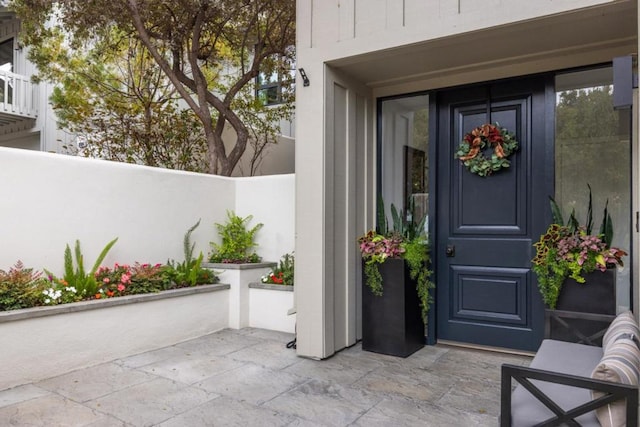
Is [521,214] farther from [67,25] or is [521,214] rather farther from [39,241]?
[67,25]

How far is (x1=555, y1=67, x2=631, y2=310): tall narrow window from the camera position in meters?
3.59

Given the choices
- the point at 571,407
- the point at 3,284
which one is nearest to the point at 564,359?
the point at 571,407

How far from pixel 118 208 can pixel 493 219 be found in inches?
145

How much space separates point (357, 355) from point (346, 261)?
85 cm

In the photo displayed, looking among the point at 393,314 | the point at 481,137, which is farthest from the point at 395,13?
the point at 393,314

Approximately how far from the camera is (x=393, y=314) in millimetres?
3967

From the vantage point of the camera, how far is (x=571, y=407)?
1.86 meters

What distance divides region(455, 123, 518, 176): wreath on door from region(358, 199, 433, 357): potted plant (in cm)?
85

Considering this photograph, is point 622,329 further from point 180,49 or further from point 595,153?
point 180,49

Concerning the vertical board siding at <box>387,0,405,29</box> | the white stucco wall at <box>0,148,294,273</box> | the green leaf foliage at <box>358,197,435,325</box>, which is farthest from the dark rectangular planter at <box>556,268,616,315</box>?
the white stucco wall at <box>0,148,294,273</box>

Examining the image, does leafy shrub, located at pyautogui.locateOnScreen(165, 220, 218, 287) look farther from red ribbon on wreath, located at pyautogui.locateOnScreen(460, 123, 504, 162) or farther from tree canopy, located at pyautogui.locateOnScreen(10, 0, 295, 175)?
red ribbon on wreath, located at pyautogui.locateOnScreen(460, 123, 504, 162)

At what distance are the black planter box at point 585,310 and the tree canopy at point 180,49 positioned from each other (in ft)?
16.9

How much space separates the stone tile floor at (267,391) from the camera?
2738 mm

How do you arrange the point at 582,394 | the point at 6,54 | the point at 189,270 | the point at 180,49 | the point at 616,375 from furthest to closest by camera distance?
the point at 6,54 < the point at 180,49 < the point at 189,270 < the point at 582,394 < the point at 616,375
